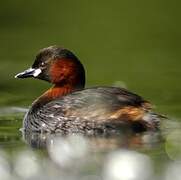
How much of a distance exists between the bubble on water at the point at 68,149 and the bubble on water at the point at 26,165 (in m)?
0.22

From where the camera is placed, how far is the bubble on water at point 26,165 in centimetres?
994

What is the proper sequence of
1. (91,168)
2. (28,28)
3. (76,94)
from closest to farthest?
(91,168) → (76,94) → (28,28)

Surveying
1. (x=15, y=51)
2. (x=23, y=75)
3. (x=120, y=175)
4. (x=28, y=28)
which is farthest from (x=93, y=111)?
(x=28, y=28)

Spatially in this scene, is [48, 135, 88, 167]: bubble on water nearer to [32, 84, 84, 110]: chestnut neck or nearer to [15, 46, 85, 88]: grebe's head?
[32, 84, 84, 110]: chestnut neck

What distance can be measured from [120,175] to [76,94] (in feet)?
12.2

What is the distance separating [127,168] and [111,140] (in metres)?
2.74

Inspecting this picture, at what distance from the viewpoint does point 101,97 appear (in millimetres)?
12828

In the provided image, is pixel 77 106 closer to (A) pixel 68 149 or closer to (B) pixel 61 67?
(B) pixel 61 67

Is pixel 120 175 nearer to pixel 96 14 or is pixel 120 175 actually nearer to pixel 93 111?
pixel 93 111

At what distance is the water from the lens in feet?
34.4

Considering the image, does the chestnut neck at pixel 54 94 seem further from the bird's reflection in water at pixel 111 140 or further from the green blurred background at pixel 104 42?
the green blurred background at pixel 104 42

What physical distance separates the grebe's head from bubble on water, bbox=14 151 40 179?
2.28 m

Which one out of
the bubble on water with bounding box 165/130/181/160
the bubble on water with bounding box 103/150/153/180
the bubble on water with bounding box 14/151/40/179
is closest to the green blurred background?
the bubble on water with bounding box 165/130/181/160

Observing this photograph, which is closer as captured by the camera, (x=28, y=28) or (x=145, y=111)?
(x=145, y=111)
